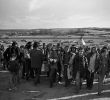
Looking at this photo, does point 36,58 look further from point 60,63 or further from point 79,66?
point 79,66

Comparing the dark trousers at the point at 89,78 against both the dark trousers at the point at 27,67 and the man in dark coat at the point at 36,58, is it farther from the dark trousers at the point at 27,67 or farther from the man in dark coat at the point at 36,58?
the dark trousers at the point at 27,67

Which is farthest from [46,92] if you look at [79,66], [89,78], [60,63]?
[89,78]

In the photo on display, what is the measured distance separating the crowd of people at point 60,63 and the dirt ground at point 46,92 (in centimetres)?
25

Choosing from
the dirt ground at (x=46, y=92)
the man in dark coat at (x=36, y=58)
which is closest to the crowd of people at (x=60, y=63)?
the man in dark coat at (x=36, y=58)

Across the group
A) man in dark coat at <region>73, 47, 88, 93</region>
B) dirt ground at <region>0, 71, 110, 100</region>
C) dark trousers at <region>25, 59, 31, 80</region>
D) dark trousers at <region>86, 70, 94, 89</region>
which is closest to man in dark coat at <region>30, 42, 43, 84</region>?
dark trousers at <region>25, 59, 31, 80</region>

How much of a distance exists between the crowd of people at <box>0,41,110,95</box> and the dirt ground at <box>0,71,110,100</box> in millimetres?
247

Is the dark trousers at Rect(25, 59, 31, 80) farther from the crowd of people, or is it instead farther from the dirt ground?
the dirt ground

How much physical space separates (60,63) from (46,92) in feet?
5.42

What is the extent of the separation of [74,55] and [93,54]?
78 centimetres

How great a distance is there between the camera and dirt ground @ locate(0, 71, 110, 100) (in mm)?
8706

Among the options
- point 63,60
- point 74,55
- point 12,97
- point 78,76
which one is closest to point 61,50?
point 63,60

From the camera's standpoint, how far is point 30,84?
10.5m

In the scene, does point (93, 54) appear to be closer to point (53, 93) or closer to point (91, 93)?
point (91, 93)

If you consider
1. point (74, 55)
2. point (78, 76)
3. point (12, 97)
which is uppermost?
point (74, 55)
